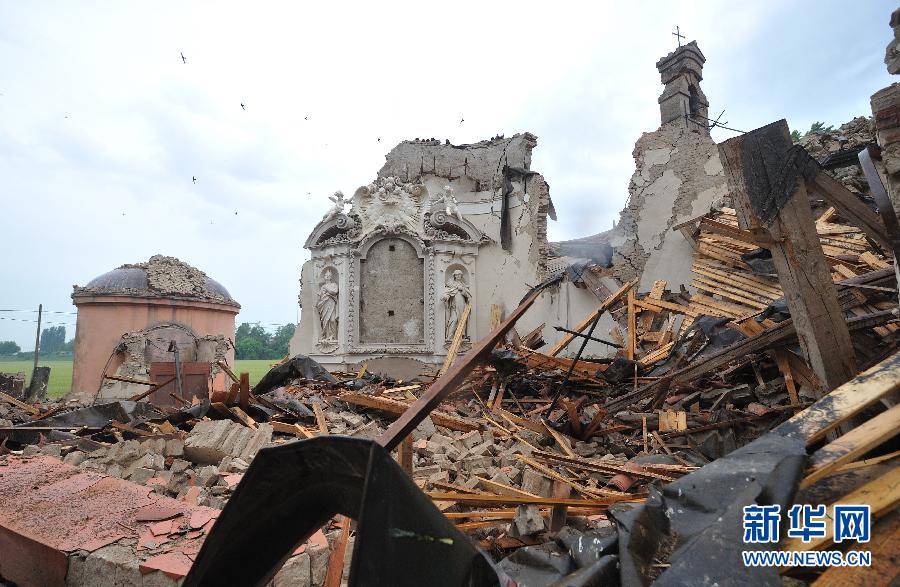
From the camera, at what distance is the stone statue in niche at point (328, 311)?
39.6ft

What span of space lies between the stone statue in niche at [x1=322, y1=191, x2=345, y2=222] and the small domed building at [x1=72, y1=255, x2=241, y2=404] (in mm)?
4952

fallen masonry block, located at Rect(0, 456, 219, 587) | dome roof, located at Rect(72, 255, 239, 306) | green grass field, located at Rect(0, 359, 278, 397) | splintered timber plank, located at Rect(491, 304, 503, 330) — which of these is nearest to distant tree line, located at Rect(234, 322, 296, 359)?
green grass field, located at Rect(0, 359, 278, 397)

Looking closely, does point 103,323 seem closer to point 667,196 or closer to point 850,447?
point 667,196

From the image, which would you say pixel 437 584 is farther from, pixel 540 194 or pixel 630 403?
pixel 540 194

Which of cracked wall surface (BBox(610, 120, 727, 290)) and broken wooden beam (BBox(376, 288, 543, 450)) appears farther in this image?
cracked wall surface (BBox(610, 120, 727, 290))

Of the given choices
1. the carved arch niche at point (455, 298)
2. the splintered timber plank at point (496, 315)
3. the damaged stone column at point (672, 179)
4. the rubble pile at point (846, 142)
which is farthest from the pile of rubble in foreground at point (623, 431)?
the carved arch niche at point (455, 298)

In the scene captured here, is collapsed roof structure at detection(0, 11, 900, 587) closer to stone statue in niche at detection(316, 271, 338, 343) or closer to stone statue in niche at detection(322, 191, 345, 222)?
stone statue in niche at detection(316, 271, 338, 343)

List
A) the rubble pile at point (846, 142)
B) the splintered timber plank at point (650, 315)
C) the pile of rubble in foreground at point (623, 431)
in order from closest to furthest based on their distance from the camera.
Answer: the pile of rubble in foreground at point (623, 431)
the splintered timber plank at point (650, 315)
the rubble pile at point (846, 142)

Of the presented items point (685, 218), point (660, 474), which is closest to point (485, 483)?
point (660, 474)

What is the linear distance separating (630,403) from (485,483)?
257 centimetres

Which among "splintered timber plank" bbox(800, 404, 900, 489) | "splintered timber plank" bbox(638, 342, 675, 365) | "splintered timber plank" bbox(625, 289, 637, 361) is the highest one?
"splintered timber plank" bbox(625, 289, 637, 361)

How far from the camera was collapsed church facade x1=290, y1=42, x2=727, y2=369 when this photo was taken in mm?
11148

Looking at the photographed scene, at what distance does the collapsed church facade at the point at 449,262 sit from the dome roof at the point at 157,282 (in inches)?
167

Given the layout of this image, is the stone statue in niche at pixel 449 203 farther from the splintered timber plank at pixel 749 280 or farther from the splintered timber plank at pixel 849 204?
the splintered timber plank at pixel 849 204
